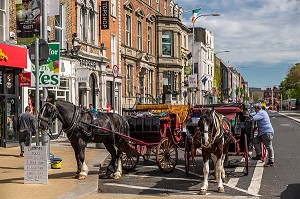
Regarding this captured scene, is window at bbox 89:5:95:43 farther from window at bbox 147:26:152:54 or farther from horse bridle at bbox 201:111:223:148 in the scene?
horse bridle at bbox 201:111:223:148

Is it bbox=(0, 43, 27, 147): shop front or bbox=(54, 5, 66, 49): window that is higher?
bbox=(54, 5, 66, 49): window

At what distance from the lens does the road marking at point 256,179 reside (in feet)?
29.7

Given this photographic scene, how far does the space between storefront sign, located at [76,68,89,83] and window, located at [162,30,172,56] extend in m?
20.9

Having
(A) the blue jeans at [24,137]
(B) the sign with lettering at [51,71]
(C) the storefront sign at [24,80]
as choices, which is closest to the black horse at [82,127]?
(B) the sign with lettering at [51,71]

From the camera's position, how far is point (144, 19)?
38938 mm

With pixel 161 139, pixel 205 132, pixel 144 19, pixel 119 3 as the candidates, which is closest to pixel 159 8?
pixel 144 19

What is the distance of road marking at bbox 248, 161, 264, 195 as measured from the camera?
906cm

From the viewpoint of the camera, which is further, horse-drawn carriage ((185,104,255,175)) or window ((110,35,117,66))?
window ((110,35,117,66))

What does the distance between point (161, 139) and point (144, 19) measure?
28638mm

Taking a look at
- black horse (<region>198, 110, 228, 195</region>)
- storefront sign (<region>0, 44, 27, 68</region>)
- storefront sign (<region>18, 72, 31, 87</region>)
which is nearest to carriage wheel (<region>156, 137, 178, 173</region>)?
black horse (<region>198, 110, 228, 195</region>)

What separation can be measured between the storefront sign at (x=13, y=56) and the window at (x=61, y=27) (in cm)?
486

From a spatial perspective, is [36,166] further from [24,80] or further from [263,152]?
[24,80]

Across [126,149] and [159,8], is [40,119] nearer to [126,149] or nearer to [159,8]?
[126,149]

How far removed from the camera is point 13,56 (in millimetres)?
17359
